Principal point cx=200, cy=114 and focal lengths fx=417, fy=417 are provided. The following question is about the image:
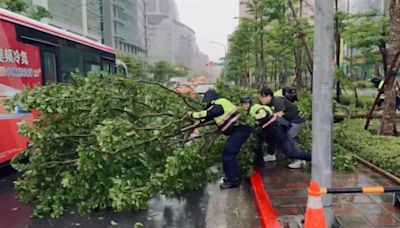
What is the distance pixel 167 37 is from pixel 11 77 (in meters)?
104

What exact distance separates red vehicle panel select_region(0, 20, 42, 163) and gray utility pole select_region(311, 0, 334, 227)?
5.20 metres

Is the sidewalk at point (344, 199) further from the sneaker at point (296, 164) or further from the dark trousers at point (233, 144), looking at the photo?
the dark trousers at point (233, 144)

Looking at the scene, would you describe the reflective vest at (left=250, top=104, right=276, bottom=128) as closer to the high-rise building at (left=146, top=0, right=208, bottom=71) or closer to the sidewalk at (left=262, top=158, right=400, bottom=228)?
the sidewalk at (left=262, top=158, right=400, bottom=228)

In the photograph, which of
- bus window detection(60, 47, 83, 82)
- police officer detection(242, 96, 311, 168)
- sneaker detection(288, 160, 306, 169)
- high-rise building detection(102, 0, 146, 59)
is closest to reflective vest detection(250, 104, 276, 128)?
police officer detection(242, 96, 311, 168)

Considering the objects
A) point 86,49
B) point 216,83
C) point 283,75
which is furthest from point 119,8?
point 216,83

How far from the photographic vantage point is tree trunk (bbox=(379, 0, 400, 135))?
8812 mm

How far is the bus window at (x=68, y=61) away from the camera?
9.70m

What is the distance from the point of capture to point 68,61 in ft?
33.0

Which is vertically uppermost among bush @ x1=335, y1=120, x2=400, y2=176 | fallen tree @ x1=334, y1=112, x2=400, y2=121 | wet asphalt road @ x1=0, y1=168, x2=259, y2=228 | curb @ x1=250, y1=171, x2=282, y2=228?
fallen tree @ x1=334, y1=112, x2=400, y2=121

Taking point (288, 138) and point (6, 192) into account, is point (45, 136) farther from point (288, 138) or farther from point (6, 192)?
point (288, 138)

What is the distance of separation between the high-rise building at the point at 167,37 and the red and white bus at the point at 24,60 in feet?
299

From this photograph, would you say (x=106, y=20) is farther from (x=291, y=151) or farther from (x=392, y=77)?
(x=291, y=151)

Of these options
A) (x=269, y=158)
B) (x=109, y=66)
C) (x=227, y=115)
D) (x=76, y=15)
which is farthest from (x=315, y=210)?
(x=76, y=15)

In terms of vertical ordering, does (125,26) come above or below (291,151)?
above
